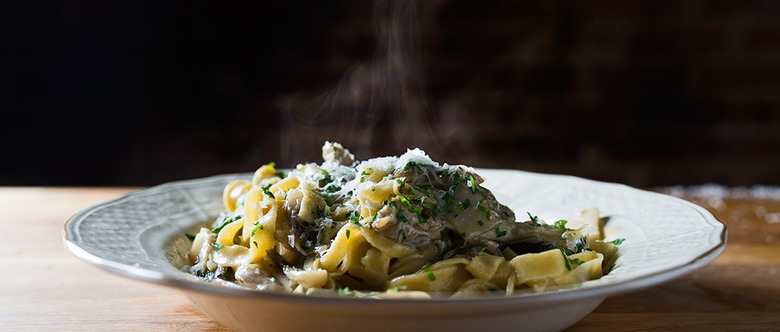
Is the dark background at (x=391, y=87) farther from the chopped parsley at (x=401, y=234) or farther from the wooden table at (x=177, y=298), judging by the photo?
the chopped parsley at (x=401, y=234)

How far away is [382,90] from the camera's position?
411 centimetres

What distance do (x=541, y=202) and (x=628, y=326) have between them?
765mm

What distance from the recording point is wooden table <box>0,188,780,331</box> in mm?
1404

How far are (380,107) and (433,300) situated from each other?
3.18 m

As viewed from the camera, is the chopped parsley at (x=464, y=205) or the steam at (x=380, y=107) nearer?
the chopped parsley at (x=464, y=205)

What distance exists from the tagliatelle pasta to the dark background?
7.89 ft

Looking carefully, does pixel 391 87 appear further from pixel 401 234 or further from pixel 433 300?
pixel 433 300

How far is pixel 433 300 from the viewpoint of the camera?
0.96 meters

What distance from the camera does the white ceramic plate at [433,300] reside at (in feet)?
3.27

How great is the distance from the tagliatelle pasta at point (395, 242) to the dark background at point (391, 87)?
2404mm

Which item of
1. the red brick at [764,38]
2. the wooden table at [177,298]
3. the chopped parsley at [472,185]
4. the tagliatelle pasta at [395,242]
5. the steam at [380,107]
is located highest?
the red brick at [764,38]

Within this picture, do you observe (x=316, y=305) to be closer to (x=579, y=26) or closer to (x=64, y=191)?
(x=64, y=191)

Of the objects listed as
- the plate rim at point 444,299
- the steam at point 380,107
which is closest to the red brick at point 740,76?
the steam at point 380,107

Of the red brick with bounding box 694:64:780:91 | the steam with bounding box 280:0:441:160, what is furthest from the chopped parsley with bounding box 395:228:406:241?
the red brick with bounding box 694:64:780:91
